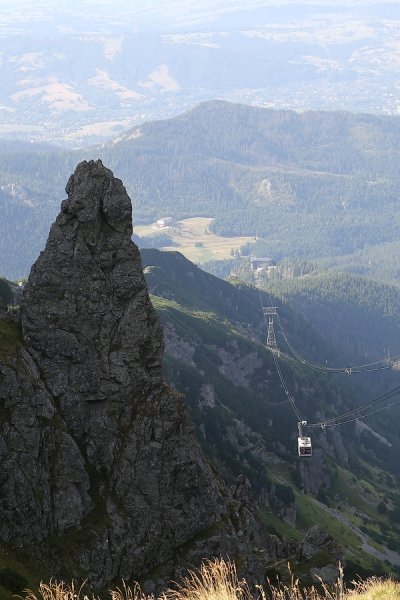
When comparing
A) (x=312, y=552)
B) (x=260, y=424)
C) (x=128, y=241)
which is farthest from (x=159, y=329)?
(x=260, y=424)

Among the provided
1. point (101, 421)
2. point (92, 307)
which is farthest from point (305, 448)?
point (92, 307)

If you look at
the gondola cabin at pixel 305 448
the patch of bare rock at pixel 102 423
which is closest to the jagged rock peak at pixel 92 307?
the patch of bare rock at pixel 102 423

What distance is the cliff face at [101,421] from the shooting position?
54094 millimetres

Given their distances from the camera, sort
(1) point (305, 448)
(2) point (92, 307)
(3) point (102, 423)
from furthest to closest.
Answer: (1) point (305, 448) → (2) point (92, 307) → (3) point (102, 423)

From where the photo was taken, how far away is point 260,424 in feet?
631

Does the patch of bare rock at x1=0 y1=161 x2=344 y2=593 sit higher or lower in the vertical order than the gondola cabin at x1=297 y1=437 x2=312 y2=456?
higher

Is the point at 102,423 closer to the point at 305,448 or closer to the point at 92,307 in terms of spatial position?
the point at 92,307

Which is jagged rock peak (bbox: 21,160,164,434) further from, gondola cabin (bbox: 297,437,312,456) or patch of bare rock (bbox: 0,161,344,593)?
gondola cabin (bbox: 297,437,312,456)

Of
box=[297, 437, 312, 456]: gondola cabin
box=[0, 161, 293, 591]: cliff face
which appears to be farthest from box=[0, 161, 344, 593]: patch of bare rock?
box=[297, 437, 312, 456]: gondola cabin

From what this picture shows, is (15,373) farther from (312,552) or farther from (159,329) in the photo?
(312,552)

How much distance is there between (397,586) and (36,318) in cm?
3239

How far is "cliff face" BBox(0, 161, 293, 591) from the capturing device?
5409 cm

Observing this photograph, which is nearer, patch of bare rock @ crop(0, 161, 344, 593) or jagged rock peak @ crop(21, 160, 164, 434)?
patch of bare rock @ crop(0, 161, 344, 593)

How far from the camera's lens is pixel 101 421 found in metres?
58.3
